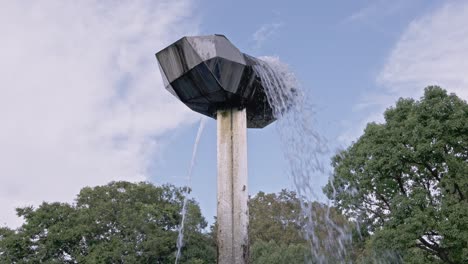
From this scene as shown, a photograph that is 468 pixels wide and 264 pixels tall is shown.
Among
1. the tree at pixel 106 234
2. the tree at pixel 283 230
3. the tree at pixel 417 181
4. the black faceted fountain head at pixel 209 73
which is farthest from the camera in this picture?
the tree at pixel 283 230

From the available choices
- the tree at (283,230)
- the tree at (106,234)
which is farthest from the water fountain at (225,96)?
the tree at (106,234)

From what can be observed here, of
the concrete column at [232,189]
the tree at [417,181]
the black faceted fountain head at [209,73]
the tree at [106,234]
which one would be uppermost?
the tree at [106,234]

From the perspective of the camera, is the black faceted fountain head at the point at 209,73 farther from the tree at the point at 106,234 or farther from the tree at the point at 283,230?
the tree at the point at 106,234

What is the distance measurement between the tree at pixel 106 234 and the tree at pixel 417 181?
25.9ft

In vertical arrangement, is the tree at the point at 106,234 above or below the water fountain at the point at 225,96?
above

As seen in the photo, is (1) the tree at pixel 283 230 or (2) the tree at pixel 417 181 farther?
(1) the tree at pixel 283 230

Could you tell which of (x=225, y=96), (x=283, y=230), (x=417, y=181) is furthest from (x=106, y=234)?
(x=225, y=96)

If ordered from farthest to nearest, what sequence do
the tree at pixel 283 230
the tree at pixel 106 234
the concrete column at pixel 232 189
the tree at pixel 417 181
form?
the tree at pixel 283 230
the tree at pixel 106 234
the tree at pixel 417 181
the concrete column at pixel 232 189

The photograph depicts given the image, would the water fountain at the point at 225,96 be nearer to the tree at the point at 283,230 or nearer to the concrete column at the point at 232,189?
the concrete column at the point at 232,189

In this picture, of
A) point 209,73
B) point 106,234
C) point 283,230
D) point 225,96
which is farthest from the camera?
point 283,230

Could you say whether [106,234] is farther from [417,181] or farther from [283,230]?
[417,181]

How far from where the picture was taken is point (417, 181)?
13492mm

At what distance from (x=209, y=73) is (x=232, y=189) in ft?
4.43

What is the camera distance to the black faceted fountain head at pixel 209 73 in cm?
570
